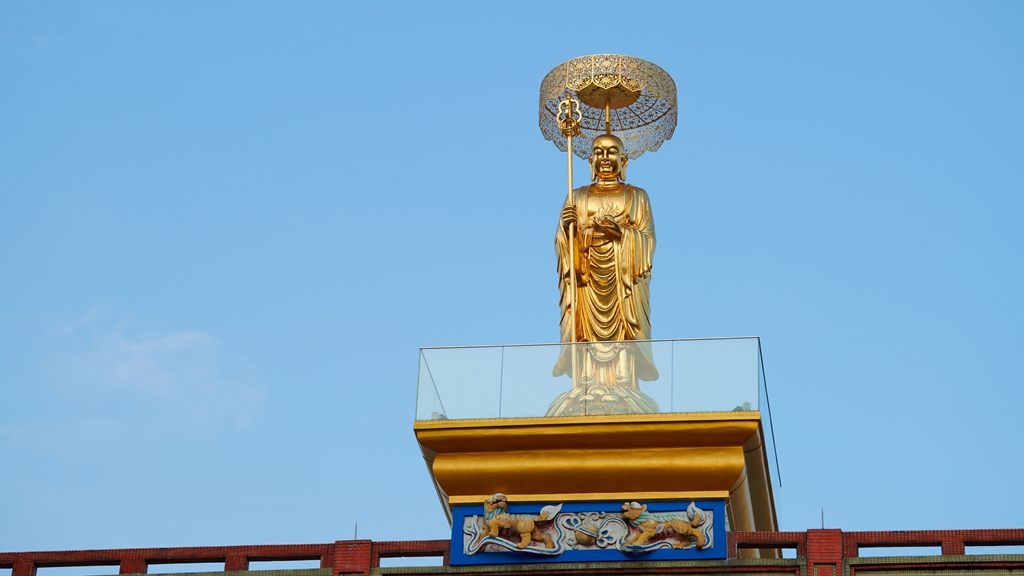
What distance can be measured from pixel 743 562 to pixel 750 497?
1.85m

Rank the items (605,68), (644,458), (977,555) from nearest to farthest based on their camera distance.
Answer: (977,555), (644,458), (605,68)

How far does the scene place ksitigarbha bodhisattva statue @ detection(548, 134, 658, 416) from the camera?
19.8m

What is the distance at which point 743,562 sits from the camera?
17.5m

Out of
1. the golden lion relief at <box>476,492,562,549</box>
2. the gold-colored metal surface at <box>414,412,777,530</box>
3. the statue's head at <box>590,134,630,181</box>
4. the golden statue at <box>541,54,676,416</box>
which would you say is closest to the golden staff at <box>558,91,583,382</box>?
the golden statue at <box>541,54,676,416</box>

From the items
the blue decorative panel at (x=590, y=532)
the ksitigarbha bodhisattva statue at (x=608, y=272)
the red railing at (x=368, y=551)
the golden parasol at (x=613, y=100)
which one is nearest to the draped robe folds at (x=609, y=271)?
the ksitigarbha bodhisattva statue at (x=608, y=272)

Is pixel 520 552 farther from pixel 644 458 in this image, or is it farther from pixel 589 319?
pixel 589 319

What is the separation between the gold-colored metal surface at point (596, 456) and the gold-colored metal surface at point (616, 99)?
20.1ft

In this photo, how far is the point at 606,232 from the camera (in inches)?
857

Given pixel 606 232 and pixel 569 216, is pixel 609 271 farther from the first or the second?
pixel 569 216

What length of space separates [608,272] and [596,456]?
150 inches

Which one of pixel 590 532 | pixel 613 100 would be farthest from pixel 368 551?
pixel 613 100

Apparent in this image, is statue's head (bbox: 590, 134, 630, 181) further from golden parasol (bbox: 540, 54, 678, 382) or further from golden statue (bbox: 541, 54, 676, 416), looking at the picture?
golden parasol (bbox: 540, 54, 678, 382)

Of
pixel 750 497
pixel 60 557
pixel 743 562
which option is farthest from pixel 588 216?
pixel 60 557

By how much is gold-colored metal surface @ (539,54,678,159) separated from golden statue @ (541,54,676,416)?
0.04ft
